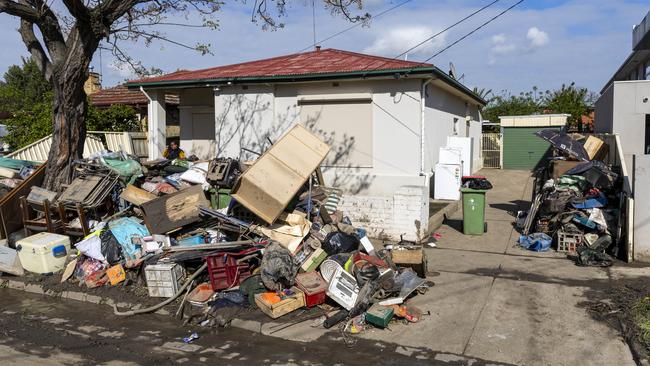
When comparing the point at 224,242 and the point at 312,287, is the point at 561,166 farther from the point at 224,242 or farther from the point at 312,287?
the point at 224,242

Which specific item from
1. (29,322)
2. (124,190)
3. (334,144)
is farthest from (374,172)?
(29,322)

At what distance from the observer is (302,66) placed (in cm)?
1451

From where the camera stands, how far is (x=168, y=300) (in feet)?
23.6

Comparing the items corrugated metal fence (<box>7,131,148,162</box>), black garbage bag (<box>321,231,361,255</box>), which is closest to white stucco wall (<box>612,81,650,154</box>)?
black garbage bag (<box>321,231,361,255</box>)

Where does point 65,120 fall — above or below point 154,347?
above

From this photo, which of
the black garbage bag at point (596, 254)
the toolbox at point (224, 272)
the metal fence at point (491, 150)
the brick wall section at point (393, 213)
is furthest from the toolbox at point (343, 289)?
the metal fence at point (491, 150)

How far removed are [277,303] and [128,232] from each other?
11.8 feet

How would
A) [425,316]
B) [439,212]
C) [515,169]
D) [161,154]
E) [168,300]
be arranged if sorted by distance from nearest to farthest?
1. [425,316]
2. [168,300]
3. [439,212]
4. [161,154]
5. [515,169]

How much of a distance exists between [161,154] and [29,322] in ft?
30.7

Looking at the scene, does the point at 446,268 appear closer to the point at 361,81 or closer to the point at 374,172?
the point at 374,172

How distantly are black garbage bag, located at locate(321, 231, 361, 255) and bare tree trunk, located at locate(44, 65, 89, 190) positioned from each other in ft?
19.8

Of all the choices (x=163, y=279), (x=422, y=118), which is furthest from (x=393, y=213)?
(x=163, y=279)

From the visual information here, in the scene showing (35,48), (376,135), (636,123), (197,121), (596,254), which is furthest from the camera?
(197,121)

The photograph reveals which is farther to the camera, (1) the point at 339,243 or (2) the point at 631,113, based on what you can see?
(2) the point at 631,113
